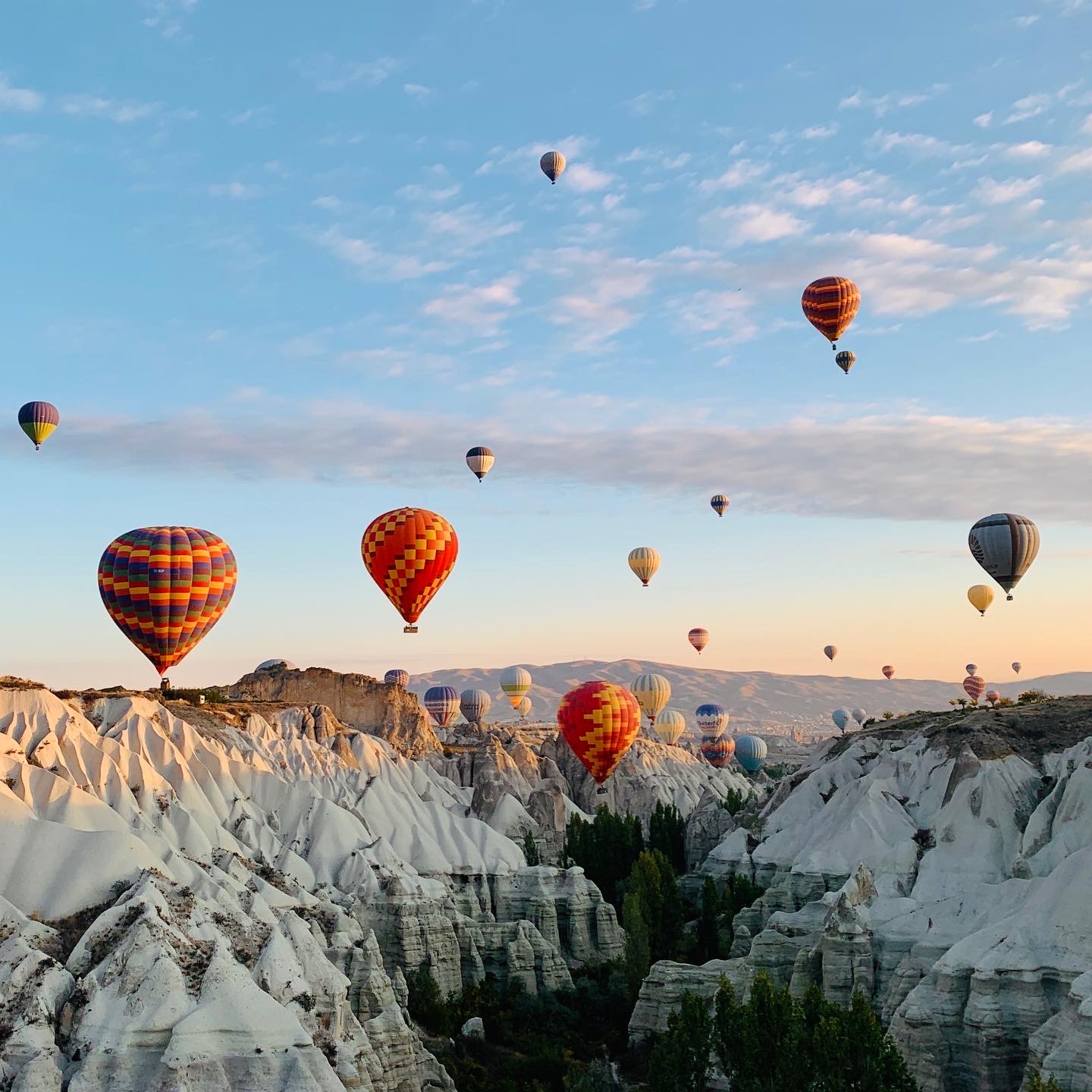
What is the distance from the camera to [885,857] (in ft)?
212

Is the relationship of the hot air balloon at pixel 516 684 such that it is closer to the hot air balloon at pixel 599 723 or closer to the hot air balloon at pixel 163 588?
the hot air balloon at pixel 599 723

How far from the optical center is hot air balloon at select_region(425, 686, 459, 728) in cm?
17400

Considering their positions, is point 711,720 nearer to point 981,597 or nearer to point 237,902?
point 981,597

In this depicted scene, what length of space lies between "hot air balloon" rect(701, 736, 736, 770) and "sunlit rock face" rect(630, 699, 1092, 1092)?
273ft

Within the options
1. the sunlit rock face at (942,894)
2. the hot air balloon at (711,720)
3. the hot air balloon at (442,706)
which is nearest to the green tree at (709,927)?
the sunlit rock face at (942,894)

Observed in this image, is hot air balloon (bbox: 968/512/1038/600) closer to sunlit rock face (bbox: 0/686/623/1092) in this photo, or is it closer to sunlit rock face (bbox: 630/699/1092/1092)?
sunlit rock face (bbox: 630/699/1092/1092)

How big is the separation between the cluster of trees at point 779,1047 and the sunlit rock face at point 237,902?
925 centimetres

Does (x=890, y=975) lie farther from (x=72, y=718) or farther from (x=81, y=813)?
(x=72, y=718)

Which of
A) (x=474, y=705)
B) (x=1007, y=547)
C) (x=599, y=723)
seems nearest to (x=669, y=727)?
(x=474, y=705)

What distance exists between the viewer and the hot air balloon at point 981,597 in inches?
4265

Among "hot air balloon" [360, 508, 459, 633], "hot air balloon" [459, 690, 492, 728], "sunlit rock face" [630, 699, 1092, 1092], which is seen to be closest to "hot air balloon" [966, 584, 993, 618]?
"sunlit rock face" [630, 699, 1092, 1092]

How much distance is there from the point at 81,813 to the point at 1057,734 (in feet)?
179

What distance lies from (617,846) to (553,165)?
49517 millimetres

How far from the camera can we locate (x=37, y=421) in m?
76.3
